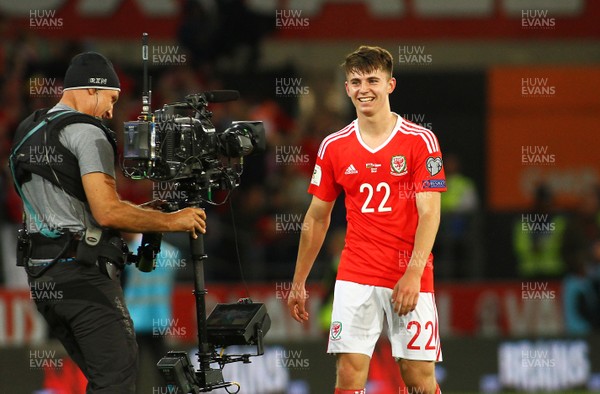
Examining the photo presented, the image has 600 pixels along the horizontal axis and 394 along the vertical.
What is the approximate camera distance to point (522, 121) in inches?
610

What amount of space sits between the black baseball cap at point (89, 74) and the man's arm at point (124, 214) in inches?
20.9

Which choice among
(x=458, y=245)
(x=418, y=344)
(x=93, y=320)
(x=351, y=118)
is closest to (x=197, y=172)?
(x=93, y=320)

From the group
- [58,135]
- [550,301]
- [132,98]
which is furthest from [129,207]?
[132,98]

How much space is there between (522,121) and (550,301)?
3.93m

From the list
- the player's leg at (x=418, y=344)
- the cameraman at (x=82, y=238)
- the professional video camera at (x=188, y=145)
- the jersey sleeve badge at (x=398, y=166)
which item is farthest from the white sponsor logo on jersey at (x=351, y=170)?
the cameraman at (x=82, y=238)

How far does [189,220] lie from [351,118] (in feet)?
28.4

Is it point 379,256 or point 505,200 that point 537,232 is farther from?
point 379,256

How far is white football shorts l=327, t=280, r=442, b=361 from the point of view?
6520 millimetres

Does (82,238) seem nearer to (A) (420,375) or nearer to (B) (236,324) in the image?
(B) (236,324)

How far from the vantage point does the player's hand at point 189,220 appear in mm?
6109

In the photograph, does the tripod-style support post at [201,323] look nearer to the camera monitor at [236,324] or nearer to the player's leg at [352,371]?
the camera monitor at [236,324]

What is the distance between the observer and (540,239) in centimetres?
1354

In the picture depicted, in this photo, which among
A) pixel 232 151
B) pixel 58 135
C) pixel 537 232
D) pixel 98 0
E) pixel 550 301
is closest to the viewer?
pixel 58 135

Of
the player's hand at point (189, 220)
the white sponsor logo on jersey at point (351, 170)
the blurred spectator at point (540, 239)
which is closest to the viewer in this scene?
→ the player's hand at point (189, 220)
